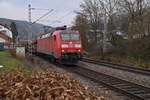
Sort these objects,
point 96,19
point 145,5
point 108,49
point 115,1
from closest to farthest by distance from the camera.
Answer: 1. point 108,49
2. point 145,5
3. point 115,1
4. point 96,19

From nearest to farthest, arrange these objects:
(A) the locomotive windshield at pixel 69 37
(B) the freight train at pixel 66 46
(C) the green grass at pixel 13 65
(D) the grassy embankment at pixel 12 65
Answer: (D) the grassy embankment at pixel 12 65, (C) the green grass at pixel 13 65, (B) the freight train at pixel 66 46, (A) the locomotive windshield at pixel 69 37

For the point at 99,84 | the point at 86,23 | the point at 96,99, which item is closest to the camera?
the point at 96,99

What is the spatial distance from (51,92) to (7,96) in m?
1.10

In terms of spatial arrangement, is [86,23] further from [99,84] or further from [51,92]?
[51,92]

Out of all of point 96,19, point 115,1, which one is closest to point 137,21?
point 115,1

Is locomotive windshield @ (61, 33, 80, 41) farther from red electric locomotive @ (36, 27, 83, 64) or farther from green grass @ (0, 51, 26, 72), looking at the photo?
green grass @ (0, 51, 26, 72)

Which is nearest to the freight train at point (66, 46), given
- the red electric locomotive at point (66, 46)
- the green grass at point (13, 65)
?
the red electric locomotive at point (66, 46)

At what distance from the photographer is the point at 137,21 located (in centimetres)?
2934

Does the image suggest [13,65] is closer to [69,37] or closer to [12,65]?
[12,65]

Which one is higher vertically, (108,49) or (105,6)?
(105,6)

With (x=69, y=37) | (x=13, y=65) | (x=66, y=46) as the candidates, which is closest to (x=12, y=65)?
(x=13, y=65)

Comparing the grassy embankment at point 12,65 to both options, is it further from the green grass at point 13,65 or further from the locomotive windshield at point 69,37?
the locomotive windshield at point 69,37

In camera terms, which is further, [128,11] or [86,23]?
[86,23]

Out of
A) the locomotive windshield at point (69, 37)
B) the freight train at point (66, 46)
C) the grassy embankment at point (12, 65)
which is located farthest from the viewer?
the locomotive windshield at point (69, 37)
